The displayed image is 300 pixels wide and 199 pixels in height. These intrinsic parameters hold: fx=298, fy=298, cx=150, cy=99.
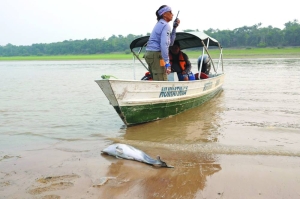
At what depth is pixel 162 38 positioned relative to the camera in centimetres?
617

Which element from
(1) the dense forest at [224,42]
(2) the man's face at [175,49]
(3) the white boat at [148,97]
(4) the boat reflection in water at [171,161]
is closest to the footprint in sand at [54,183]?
(4) the boat reflection in water at [171,161]

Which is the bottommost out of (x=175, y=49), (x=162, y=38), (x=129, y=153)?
(x=129, y=153)

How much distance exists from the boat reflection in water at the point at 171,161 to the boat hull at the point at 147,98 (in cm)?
23

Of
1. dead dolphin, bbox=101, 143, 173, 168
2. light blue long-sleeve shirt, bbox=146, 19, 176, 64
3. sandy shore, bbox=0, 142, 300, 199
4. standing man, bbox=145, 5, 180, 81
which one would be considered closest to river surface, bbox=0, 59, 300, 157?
sandy shore, bbox=0, 142, 300, 199

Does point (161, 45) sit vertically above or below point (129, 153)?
above

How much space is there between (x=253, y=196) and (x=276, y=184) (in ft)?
1.50

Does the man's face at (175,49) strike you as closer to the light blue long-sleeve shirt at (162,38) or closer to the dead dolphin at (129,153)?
the light blue long-sleeve shirt at (162,38)

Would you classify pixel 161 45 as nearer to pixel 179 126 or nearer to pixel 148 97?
pixel 148 97

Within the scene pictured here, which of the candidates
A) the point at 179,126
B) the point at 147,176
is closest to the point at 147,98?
the point at 179,126

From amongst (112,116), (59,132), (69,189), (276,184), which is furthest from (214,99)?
(69,189)

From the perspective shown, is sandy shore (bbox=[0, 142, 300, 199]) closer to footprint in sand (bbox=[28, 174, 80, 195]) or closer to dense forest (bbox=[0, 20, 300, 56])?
footprint in sand (bbox=[28, 174, 80, 195])

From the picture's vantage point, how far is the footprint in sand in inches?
134

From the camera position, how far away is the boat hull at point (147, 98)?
19.0 feet

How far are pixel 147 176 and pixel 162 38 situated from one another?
10.8 feet
